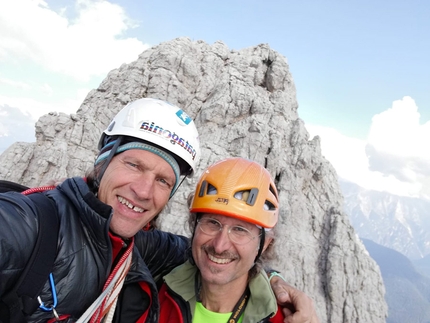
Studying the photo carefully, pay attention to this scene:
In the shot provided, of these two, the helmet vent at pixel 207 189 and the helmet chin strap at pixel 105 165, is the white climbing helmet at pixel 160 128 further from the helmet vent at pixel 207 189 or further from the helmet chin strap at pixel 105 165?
the helmet vent at pixel 207 189

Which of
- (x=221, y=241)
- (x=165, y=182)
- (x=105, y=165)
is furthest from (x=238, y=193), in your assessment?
(x=105, y=165)

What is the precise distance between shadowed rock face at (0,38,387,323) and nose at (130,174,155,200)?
23.4 metres

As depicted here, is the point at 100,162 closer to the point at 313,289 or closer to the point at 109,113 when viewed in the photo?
the point at 313,289

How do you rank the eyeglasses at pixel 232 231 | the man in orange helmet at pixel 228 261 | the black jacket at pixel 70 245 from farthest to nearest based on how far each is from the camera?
the eyeglasses at pixel 232 231 → the man in orange helmet at pixel 228 261 → the black jacket at pixel 70 245

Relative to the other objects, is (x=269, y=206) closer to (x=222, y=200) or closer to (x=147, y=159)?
(x=222, y=200)

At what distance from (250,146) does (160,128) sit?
1156 inches

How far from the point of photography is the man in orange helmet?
4316 millimetres

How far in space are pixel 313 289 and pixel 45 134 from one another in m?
33.3

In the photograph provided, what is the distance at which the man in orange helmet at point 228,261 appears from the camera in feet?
14.2

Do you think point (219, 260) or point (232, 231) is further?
point (232, 231)

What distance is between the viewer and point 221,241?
4.39 meters

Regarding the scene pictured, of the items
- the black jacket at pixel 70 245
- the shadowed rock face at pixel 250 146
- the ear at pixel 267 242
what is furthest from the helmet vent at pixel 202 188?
the shadowed rock face at pixel 250 146

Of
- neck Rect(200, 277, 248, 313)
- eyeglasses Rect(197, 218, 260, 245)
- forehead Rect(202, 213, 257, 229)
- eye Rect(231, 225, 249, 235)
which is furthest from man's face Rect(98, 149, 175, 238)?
neck Rect(200, 277, 248, 313)

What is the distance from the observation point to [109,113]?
33500 millimetres
